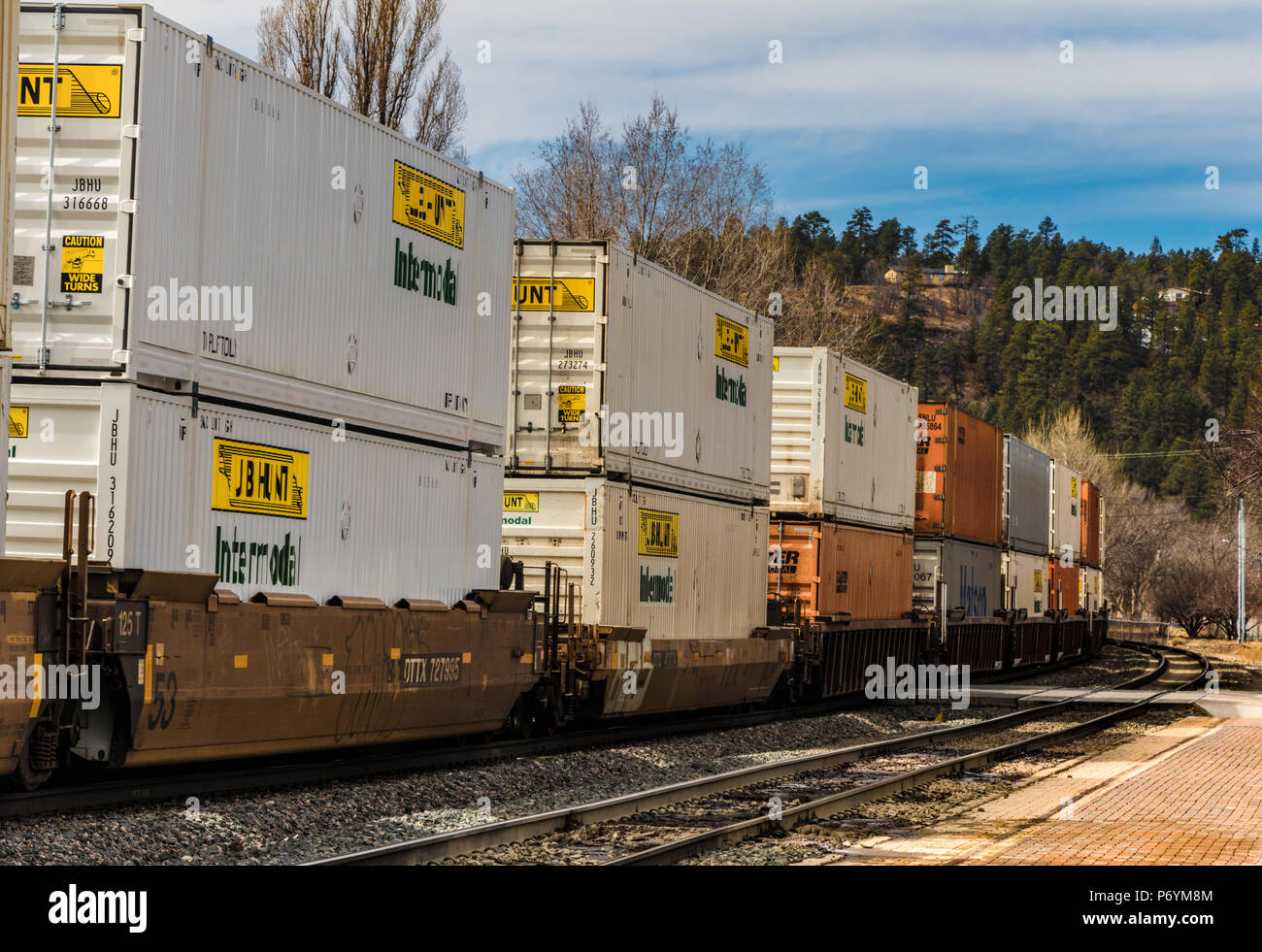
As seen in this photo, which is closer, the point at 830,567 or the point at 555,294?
the point at 555,294

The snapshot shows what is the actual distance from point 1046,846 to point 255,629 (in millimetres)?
5778

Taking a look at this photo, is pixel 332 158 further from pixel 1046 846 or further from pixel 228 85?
pixel 1046 846

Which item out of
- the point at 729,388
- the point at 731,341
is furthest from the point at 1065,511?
the point at 729,388

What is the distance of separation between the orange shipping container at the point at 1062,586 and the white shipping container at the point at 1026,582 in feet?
1.98

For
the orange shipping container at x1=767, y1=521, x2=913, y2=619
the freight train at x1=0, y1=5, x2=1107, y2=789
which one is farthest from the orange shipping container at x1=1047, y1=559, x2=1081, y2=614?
the freight train at x1=0, y1=5, x2=1107, y2=789

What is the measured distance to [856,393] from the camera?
23.2 meters

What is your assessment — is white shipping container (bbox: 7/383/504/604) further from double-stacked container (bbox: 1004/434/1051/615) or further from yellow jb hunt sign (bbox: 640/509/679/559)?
double-stacked container (bbox: 1004/434/1051/615)

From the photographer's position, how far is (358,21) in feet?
121

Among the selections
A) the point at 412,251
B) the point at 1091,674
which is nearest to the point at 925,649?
the point at 1091,674

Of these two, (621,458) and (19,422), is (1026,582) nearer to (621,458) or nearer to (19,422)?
(621,458)

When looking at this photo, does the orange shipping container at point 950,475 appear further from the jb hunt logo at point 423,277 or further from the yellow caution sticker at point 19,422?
the yellow caution sticker at point 19,422

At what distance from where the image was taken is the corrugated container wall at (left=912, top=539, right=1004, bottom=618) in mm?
27703

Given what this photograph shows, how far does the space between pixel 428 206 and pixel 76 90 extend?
406 cm

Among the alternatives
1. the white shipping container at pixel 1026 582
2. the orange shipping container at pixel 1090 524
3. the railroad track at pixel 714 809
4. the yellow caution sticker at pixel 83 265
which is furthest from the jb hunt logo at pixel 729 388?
the orange shipping container at pixel 1090 524
